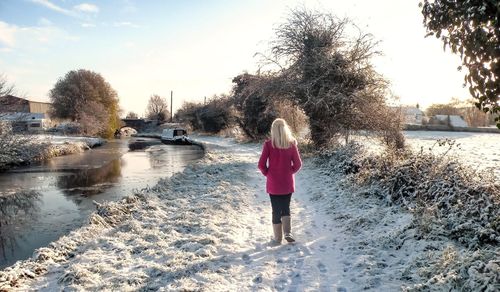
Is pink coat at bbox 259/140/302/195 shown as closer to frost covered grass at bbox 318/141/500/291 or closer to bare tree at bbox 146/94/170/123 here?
frost covered grass at bbox 318/141/500/291

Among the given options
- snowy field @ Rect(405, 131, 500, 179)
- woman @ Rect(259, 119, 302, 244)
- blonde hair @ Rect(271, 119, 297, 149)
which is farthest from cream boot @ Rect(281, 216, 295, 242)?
snowy field @ Rect(405, 131, 500, 179)

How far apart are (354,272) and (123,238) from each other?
4144 mm

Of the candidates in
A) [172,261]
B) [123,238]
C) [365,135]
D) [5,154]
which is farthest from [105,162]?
[172,261]

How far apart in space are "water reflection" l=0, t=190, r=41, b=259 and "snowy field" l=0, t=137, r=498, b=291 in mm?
1767

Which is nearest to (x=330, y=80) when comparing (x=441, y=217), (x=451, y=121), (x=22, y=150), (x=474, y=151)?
(x=474, y=151)

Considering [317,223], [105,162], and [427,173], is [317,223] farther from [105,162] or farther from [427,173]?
[105,162]

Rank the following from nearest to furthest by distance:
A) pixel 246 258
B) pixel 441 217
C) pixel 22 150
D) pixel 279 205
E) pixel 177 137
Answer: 1. pixel 246 258
2. pixel 441 217
3. pixel 279 205
4. pixel 22 150
5. pixel 177 137

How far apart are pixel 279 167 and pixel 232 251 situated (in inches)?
60.7

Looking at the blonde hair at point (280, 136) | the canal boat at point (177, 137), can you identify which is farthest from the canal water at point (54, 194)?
the canal boat at point (177, 137)

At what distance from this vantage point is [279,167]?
6.21 m

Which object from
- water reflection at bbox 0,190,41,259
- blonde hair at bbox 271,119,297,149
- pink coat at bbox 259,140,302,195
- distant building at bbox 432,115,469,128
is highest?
distant building at bbox 432,115,469,128

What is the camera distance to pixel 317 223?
7.64 metres

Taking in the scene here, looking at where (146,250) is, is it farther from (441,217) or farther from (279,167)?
(441,217)

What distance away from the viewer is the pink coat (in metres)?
6.21
